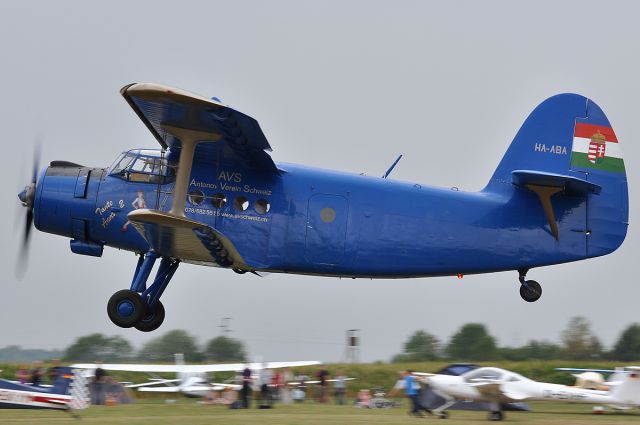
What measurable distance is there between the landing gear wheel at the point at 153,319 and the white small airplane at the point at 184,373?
552 centimetres

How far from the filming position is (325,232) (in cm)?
1359

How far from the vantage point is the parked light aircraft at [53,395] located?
44.1 feet

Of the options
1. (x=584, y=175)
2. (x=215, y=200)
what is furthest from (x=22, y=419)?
(x=584, y=175)

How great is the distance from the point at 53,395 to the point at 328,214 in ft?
14.6

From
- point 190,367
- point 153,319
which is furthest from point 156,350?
point 153,319

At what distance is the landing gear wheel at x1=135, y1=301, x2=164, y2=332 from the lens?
14.3 m

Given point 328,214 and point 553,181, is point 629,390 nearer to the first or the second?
point 553,181

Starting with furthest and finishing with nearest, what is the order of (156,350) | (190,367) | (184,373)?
(156,350), (190,367), (184,373)

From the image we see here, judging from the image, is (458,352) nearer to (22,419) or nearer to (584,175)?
(584,175)

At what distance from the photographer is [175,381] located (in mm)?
21203

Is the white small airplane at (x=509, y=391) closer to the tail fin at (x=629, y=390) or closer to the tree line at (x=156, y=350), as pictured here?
the tail fin at (x=629, y=390)

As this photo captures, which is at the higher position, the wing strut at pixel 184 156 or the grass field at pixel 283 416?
the wing strut at pixel 184 156

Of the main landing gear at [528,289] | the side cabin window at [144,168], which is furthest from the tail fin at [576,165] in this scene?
the side cabin window at [144,168]

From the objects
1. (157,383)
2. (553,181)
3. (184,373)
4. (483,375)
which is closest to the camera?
(553,181)
